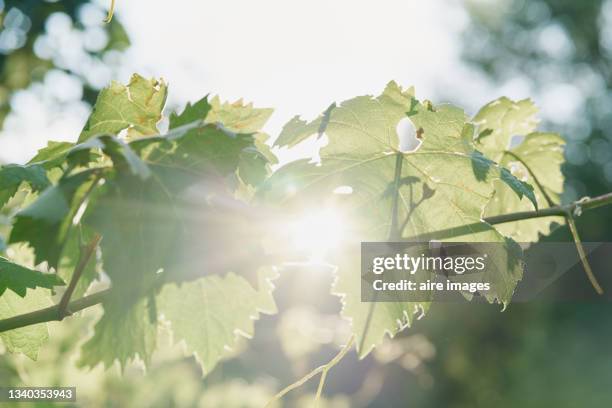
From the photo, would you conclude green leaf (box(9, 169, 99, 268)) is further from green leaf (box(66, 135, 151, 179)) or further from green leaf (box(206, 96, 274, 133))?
green leaf (box(206, 96, 274, 133))

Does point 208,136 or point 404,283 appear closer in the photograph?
point 208,136

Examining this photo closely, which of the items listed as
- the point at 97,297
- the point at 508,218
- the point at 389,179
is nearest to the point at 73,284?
the point at 97,297

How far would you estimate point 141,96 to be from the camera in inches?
41.1

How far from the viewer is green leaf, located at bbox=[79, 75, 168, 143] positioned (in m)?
1.04

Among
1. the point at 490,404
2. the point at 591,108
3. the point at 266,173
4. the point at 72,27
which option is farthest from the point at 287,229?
the point at 591,108

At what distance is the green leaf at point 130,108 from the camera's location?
1.04 meters

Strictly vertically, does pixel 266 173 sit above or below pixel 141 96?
below

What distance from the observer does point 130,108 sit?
1.04m

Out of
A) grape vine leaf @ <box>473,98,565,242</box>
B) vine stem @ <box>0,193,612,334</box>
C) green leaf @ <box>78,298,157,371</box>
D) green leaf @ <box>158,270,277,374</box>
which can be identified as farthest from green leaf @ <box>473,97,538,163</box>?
green leaf @ <box>78,298,157,371</box>

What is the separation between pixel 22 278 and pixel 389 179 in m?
0.59

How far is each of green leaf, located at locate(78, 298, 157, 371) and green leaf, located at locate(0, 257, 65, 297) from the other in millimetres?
144

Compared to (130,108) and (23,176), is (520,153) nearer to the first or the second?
(130,108)

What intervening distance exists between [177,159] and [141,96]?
28 cm

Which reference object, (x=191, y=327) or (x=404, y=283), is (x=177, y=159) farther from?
(x=404, y=283)
